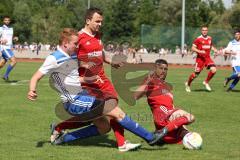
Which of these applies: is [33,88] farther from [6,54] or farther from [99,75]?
[6,54]

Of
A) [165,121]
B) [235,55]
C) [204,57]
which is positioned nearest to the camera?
[165,121]

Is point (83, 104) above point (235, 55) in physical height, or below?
below

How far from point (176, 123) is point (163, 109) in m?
0.61

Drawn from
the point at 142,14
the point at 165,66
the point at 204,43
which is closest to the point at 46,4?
the point at 142,14

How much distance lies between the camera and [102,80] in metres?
7.98

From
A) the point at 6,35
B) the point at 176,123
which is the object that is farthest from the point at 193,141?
the point at 6,35

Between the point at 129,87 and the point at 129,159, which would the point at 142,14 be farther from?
the point at 129,159

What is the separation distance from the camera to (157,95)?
8555 mm

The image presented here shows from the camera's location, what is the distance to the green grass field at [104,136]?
7.29 meters

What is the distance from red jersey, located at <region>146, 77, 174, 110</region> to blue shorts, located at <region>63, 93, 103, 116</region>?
1.06 metres

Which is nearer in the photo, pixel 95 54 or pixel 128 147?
pixel 128 147

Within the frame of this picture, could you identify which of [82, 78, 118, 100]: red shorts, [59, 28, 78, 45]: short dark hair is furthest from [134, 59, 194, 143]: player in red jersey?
[59, 28, 78, 45]: short dark hair

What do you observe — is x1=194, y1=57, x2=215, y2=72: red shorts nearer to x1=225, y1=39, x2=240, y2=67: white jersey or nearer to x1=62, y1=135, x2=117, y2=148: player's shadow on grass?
x1=225, y1=39, x2=240, y2=67: white jersey

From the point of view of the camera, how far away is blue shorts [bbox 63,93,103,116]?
7.64 m
